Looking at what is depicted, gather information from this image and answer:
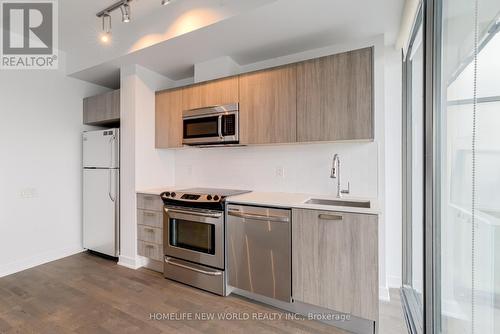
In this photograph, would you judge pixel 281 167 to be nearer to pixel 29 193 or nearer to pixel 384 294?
pixel 384 294

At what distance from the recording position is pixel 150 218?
2898 mm

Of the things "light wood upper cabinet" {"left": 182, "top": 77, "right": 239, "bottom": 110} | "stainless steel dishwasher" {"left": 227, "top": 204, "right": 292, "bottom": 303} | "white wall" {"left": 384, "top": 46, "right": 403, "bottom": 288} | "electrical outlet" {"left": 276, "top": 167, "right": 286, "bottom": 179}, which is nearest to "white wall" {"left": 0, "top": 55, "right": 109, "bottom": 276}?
"light wood upper cabinet" {"left": 182, "top": 77, "right": 239, "bottom": 110}

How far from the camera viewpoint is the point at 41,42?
3092 mm

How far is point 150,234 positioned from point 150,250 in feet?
0.63

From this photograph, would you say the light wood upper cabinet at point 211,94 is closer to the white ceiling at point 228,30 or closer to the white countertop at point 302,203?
the white ceiling at point 228,30

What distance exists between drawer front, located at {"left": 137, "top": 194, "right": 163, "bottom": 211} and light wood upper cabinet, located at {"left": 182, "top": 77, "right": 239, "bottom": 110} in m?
1.14

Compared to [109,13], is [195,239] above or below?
below

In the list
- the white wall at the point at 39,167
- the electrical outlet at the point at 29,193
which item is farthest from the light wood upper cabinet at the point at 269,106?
the electrical outlet at the point at 29,193

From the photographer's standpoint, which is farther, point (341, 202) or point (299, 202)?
point (341, 202)

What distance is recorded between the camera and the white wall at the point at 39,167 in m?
2.82

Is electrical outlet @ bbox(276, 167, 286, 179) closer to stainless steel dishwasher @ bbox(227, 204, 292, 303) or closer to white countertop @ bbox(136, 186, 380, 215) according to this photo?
white countertop @ bbox(136, 186, 380, 215)

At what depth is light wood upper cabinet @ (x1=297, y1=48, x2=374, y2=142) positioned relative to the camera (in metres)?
2.03

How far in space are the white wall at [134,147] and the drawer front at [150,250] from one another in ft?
0.31

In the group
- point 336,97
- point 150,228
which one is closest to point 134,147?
point 150,228
